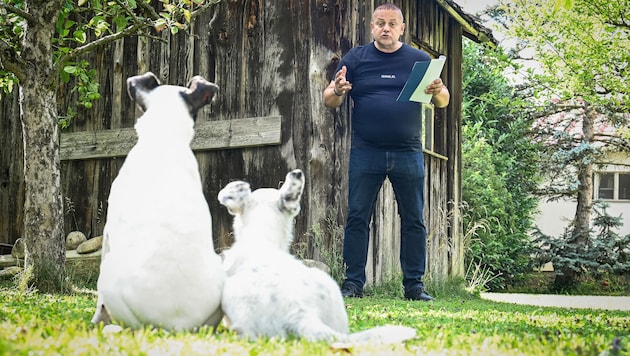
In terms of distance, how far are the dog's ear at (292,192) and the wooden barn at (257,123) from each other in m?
4.18

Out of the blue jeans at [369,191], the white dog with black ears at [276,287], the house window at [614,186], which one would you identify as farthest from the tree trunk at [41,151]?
the house window at [614,186]

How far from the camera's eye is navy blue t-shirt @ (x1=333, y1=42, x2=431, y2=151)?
654 centimetres

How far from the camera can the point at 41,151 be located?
6.32 m

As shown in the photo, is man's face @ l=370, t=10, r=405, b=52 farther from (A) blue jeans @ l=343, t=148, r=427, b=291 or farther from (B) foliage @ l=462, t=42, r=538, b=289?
(B) foliage @ l=462, t=42, r=538, b=289

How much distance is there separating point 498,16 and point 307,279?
59.3 feet

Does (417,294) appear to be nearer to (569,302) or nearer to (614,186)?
(569,302)

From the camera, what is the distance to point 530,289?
17.2 meters

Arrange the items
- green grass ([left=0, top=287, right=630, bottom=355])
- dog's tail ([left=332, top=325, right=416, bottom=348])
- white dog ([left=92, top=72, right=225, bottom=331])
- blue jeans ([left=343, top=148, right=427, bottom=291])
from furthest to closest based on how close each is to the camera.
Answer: blue jeans ([left=343, top=148, right=427, bottom=291]) < white dog ([left=92, top=72, right=225, bottom=331]) < dog's tail ([left=332, top=325, right=416, bottom=348]) < green grass ([left=0, top=287, right=630, bottom=355])

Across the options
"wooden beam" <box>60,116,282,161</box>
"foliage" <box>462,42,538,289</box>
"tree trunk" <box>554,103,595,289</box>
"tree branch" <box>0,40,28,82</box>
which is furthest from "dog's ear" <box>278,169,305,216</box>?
"tree trunk" <box>554,103,595,289</box>

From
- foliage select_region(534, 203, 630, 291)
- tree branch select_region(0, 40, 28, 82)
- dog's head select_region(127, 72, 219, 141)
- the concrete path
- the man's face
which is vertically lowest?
the concrete path

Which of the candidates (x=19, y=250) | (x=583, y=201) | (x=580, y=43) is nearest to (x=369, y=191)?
(x=19, y=250)

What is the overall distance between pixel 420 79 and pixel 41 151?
10.4 feet

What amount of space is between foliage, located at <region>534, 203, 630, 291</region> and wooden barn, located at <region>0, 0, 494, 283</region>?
7265 mm

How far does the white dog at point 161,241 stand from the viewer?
10.2 ft
